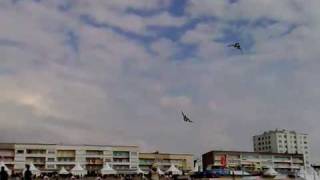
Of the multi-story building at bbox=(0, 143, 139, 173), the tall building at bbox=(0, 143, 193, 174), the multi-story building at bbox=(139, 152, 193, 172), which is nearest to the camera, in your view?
the multi-story building at bbox=(0, 143, 139, 173)

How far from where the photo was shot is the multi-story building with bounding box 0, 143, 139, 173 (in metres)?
172

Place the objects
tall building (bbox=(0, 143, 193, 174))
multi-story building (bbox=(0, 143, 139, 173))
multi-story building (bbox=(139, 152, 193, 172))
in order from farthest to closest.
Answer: multi-story building (bbox=(139, 152, 193, 172)) → tall building (bbox=(0, 143, 193, 174)) → multi-story building (bbox=(0, 143, 139, 173))

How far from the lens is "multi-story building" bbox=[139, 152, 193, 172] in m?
191

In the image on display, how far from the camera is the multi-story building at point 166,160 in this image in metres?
191

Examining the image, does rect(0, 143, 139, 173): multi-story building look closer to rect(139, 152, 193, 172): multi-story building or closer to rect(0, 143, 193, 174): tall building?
rect(0, 143, 193, 174): tall building

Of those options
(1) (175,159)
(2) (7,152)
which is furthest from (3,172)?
(1) (175,159)

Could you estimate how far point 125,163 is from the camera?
185 meters

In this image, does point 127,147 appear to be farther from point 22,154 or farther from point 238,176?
point 238,176

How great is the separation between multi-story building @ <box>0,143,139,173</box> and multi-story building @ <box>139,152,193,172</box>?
15.7 ft

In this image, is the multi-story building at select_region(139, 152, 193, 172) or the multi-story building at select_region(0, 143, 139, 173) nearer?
the multi-story building at select_region(0, 143, 139, 173)

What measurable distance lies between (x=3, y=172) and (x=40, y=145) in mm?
140632

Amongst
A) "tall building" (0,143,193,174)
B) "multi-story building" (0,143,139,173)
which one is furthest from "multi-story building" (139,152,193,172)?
"multi-story building" (0,143,139,173)

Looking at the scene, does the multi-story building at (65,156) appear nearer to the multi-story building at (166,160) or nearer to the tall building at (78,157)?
the tall building at (78,157)

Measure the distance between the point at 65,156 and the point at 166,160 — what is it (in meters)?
33.6
